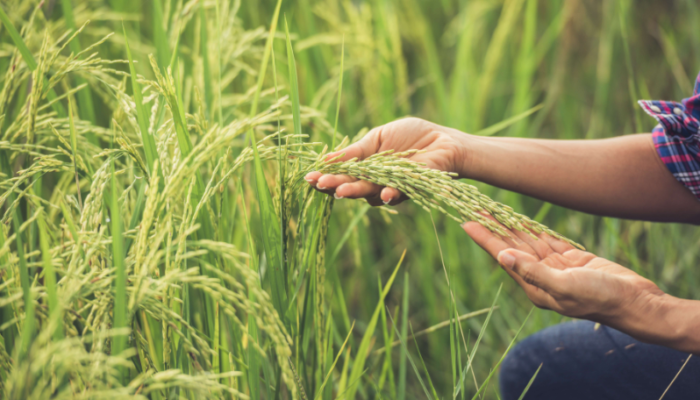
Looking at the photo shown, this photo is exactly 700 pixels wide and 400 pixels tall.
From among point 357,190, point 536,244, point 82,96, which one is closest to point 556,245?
point 536,244

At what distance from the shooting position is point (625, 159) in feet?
3.81

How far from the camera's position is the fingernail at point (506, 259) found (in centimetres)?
82

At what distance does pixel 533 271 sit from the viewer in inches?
32.0

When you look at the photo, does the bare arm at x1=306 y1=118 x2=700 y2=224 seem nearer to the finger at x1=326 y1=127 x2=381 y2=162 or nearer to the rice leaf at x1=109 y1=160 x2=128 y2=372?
Result: the finger at x1=326 y1=127 x2=381 y2=162

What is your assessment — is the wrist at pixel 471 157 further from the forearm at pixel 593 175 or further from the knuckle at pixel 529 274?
the knuckle at pixel 529 274

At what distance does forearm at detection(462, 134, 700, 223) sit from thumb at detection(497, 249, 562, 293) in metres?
0.33

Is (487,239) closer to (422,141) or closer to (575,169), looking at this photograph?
(422,141)

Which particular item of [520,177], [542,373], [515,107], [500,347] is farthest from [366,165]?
[515,107]

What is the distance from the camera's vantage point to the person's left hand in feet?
2.62

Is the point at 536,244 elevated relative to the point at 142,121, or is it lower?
lower

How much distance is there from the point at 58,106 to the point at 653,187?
1.50 meters

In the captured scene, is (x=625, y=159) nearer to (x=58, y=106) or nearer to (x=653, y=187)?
(x=653, y=187)

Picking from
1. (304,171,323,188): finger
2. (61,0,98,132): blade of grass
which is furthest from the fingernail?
(61,0,98,132): blade of grass

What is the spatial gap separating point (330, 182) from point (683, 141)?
920 millimetres
